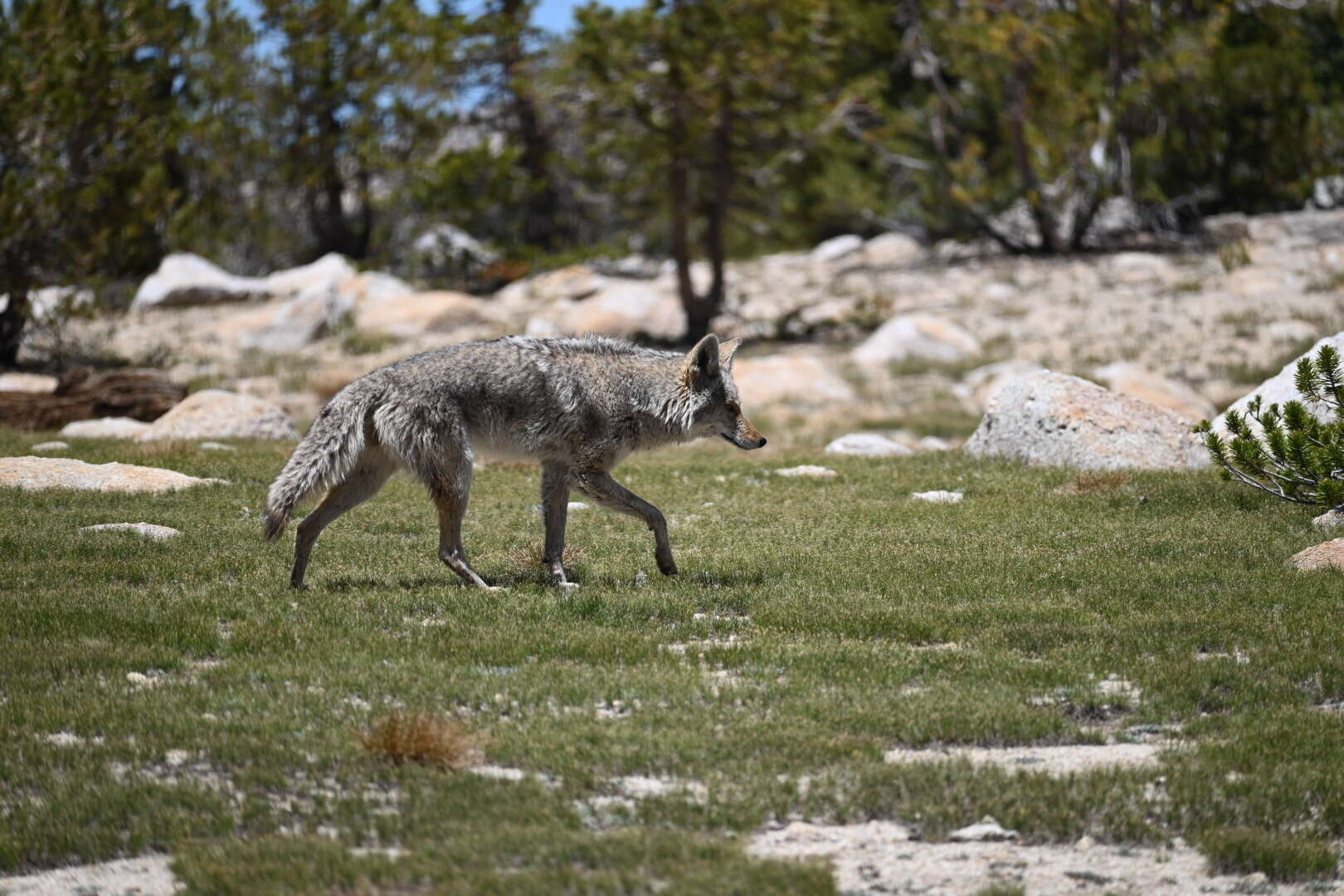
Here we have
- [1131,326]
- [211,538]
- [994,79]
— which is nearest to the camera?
[211,538]

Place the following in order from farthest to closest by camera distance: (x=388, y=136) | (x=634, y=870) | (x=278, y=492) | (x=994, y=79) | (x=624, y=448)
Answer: (x=388, y=136) → (x=994, y=79) → (x=624, y=448) → (x=278, y=492) → (x=634, y=870)

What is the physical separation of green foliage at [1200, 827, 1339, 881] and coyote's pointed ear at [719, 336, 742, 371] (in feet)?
21.0

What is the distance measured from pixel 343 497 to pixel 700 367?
3.07 metres

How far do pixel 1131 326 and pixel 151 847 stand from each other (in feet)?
96.5

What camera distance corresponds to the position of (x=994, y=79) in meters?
40.0

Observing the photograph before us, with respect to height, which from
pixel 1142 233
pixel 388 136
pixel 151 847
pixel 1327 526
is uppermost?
pixel 388 136

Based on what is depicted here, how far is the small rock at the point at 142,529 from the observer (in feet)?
41.0

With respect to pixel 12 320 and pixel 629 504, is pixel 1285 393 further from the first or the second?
pixel 12 320

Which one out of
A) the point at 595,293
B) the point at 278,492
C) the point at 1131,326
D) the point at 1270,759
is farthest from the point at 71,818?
the point at 595,293

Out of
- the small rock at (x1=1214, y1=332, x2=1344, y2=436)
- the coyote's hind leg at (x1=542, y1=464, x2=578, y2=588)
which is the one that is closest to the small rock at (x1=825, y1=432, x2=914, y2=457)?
the small rock at (x1=1214, y1=332, x2=1344, y2=436)

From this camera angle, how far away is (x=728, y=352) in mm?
12141

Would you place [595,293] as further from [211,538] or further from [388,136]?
[211,538]

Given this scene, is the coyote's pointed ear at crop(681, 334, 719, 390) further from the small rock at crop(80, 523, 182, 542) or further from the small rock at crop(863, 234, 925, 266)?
the small rock at crop(863, 234, 925, 266)

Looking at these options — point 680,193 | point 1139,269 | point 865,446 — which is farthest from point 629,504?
point 1139,269
